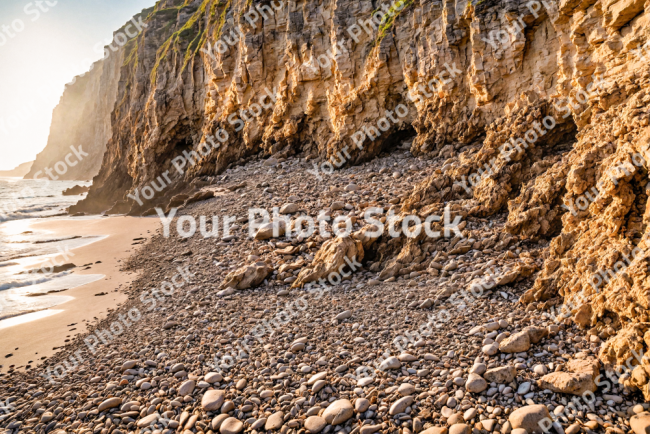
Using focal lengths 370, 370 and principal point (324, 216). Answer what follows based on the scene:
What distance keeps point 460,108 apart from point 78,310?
55.7 feet

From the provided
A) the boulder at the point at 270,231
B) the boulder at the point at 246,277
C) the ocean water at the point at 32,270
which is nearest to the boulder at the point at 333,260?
the boulder at the point at 246,277

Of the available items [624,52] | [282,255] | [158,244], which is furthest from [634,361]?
[158,244]

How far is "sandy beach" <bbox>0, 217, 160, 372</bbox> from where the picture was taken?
884 centimetres

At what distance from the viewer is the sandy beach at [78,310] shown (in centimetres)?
884

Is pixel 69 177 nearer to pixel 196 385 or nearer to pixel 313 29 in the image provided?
pixel 313 29

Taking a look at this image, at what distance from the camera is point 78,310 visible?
1102cm

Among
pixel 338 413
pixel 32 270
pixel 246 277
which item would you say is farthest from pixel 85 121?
pixel 338 413

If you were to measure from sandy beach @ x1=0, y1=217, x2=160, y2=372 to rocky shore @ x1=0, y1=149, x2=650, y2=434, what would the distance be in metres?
0.57

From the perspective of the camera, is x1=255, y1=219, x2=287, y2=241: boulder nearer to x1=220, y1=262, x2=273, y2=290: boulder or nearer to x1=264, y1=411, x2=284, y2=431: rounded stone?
x1=220, y1=262, x2=273, y2=290: boulder

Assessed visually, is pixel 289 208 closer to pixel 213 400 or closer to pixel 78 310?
pixel 78 310

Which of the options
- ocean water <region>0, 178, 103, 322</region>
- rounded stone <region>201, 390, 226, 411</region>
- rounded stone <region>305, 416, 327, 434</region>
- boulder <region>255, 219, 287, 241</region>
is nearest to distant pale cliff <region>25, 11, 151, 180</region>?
ocean water <region>0, 178, 103, 322</region>

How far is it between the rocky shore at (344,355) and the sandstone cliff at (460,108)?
0.60 metres

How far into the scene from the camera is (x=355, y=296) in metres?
9.18

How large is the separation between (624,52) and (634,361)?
24.6 feet
